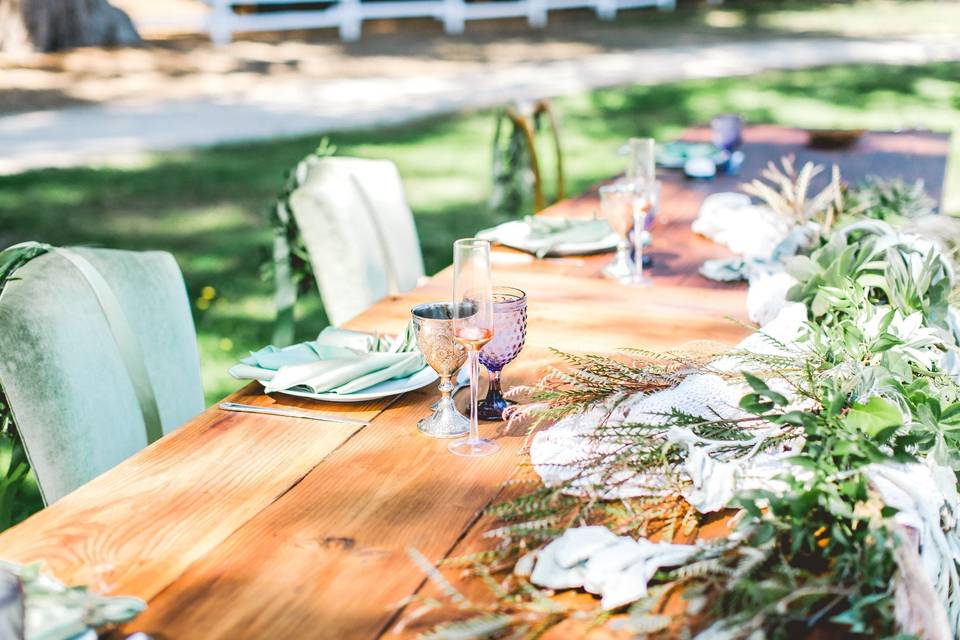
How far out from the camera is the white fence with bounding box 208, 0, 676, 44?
43.6ft

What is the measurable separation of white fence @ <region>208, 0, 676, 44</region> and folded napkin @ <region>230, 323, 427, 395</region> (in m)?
11.9

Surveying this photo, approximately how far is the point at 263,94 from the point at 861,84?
232 inches

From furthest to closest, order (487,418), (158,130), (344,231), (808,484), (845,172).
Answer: (158,130)
(845,172)
(344,231)
(487,418)
(808,484)

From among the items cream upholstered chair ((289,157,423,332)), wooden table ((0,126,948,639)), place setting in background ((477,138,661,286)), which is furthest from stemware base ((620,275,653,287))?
cream upholstered chair ((289,157,423,332))

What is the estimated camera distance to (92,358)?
6.77 ft

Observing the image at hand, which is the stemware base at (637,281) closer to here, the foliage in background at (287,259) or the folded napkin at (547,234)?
the folded napkin at (547,234)

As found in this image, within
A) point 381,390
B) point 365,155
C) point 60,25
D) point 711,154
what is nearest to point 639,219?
point 381,390

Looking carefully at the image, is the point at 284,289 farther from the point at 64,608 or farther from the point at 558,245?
the point at 64,608

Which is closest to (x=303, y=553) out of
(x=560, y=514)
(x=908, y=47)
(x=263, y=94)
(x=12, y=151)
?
(x=560, y=514)

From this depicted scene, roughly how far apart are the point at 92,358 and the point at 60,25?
11066mm

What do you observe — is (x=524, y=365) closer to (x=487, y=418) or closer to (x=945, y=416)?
(x=487, y=418)

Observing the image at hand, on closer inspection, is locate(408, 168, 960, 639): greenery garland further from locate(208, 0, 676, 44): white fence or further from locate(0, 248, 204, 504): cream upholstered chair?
locate(208, 0, 676, 44): white fence

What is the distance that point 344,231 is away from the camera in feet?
9.75

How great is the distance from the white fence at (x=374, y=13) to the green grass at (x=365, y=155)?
198 inches
